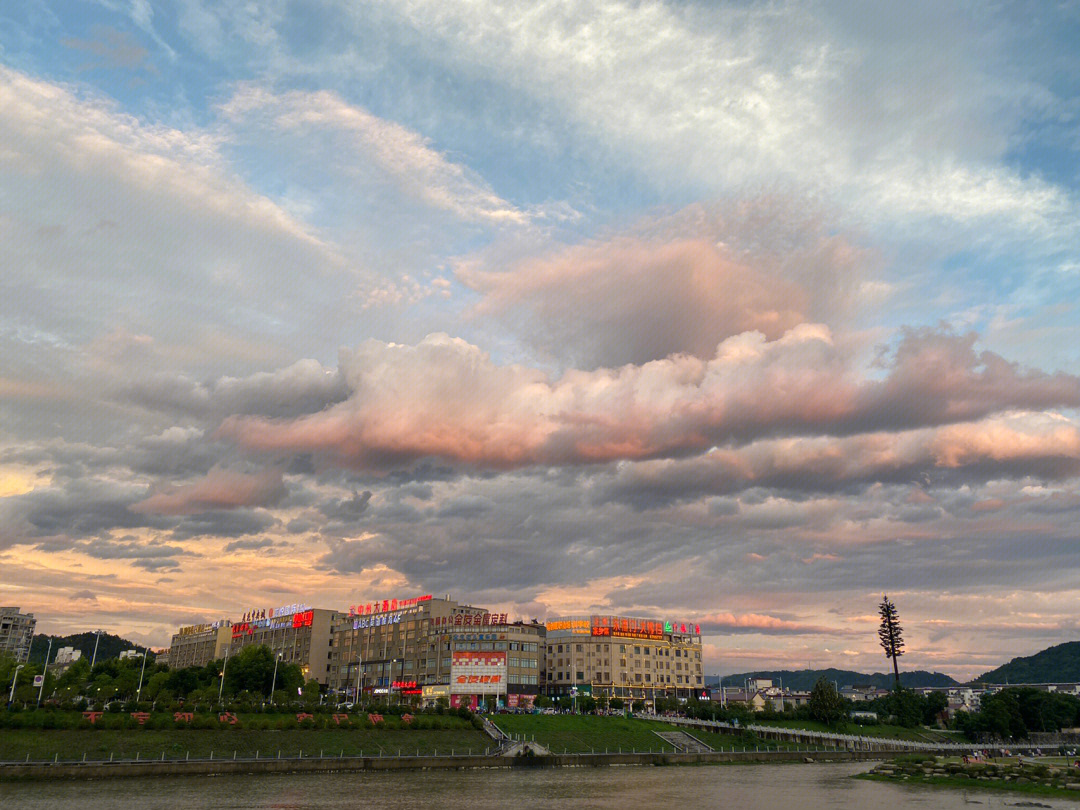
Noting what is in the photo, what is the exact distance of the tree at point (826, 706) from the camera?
618 feet

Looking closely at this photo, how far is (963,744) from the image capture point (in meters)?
185

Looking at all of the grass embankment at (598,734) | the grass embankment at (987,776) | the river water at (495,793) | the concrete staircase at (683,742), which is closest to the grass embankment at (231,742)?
the grass embankment at (598,734)

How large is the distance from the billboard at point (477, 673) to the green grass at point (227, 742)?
4581cm

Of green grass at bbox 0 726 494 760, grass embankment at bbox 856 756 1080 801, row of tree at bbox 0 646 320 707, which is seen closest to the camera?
grass embankment at bbox 856 756 1080 801

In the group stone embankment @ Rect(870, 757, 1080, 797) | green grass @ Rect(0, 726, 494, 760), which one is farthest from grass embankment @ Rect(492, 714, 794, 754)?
stone embankment @ Rect(870, 757, 1080, 797)

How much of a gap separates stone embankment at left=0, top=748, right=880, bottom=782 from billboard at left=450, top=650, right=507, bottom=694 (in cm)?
5741

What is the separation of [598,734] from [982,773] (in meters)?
66.0

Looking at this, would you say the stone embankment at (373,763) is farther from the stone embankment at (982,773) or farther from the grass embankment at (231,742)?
the stone embankment at (982,773)

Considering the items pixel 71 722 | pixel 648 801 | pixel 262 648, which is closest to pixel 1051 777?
pixel 648 801

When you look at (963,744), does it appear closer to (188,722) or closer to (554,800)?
(554,800)

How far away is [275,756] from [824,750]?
4016 inches

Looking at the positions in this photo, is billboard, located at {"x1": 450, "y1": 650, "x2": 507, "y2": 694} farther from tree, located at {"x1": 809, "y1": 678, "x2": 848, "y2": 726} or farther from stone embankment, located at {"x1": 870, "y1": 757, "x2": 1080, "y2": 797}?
stone embankment, located at {"x1": 870, "y1": 757, "x2": 1080, "y2": 797}

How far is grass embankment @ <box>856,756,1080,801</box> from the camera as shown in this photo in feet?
297

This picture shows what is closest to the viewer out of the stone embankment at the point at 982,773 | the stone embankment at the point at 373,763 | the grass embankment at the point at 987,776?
the grass embankment at the point at 987,776
